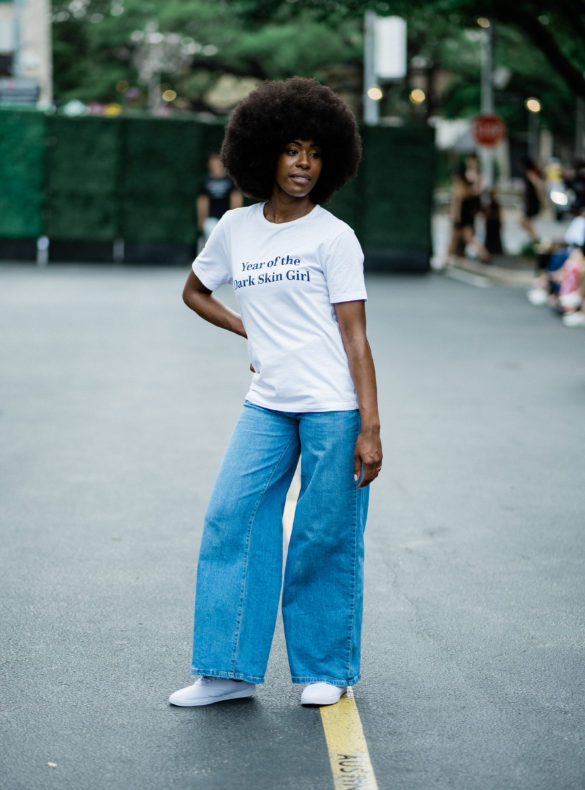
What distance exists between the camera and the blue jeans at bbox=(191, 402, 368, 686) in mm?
4230

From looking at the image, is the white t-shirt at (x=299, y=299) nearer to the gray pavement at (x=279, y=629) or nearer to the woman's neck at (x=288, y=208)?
the woman's neck at (x=288, y=208)

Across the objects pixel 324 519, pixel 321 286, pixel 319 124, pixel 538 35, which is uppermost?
pixel 538 35

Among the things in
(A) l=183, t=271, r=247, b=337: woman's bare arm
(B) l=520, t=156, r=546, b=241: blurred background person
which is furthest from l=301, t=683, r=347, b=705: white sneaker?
(B) l=520, t=156, r=546, b=241: blurred background person

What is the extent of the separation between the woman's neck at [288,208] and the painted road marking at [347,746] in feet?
5.01

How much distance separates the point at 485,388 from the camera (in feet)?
37.1

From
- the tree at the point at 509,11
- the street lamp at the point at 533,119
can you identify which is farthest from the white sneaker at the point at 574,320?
the street lamp at the point at 533,119

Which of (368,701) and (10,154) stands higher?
(10,154)

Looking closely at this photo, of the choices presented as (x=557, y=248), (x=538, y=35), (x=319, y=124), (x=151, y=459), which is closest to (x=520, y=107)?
(x=538, y=35)

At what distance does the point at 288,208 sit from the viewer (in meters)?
4.26

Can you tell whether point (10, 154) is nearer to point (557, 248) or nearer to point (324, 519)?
point (557, 248)

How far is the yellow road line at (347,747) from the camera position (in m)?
3.74

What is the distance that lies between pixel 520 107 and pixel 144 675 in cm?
5302

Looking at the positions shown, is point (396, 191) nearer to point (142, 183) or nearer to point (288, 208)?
point (142, 183)

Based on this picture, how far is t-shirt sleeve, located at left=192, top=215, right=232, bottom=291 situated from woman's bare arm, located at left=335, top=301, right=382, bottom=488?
0.47 metres
